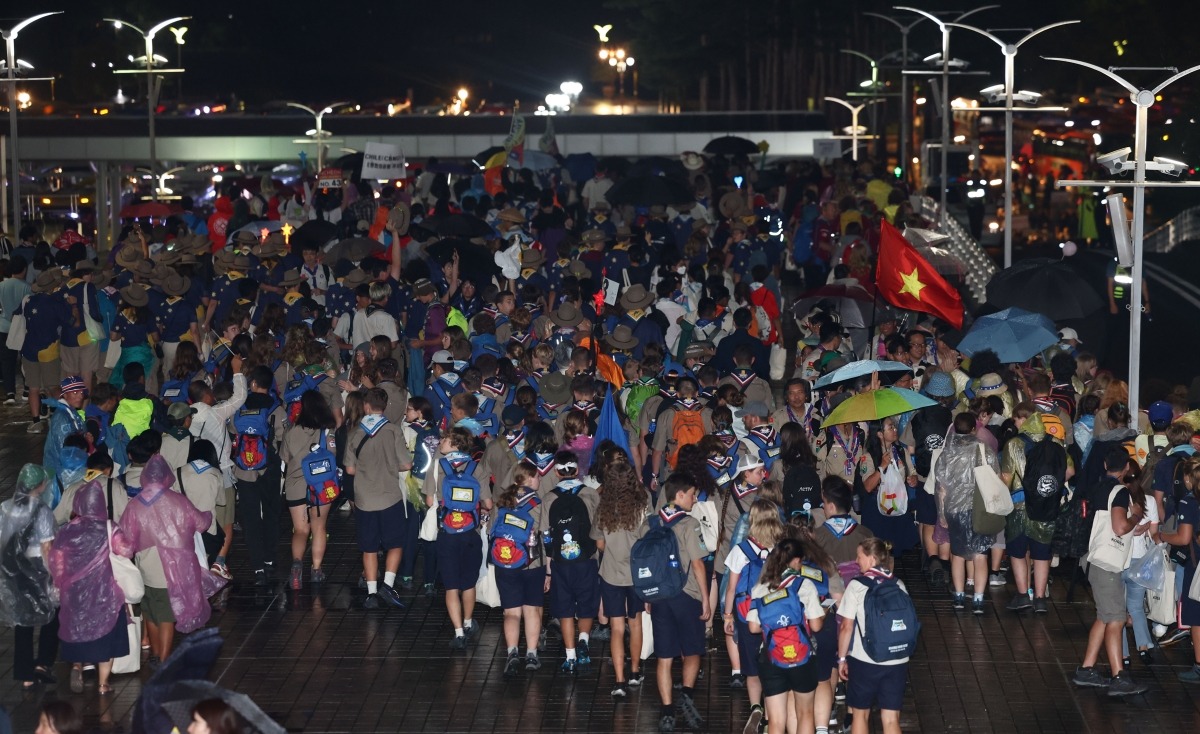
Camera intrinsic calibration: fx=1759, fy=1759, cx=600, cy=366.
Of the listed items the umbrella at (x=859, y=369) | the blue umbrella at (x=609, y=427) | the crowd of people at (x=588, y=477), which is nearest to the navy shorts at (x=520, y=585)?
the crowd of people at (x=588, y=477)

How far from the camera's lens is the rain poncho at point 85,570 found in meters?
10.9

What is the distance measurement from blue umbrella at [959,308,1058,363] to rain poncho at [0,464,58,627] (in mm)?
7484

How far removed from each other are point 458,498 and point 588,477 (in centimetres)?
90

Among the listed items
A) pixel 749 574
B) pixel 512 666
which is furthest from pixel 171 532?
pixel 749 574

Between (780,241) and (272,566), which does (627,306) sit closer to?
(272,566)

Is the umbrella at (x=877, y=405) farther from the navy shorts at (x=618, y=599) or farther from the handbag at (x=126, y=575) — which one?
the handbag at (x=126, y=575)

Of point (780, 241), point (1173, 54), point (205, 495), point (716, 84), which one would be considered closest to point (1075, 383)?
point (205, 495)

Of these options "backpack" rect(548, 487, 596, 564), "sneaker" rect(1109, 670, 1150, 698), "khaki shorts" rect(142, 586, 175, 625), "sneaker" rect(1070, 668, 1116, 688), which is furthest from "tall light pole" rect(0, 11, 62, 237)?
"sneaker" rect(1109, 670, 1150, 698)

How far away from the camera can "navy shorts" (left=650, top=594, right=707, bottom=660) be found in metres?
10.5

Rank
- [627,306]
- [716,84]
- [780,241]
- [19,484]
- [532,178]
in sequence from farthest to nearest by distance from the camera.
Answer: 1. [716,84]
2. [532,178]
3. [780,241]
4. [627,306]
5. [19,484]

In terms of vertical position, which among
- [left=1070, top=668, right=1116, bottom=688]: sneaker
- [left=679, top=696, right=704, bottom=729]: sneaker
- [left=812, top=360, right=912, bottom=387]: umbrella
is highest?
[left=812, top=360, right=912, bottom=387]: umbrella

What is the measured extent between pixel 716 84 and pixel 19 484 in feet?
271

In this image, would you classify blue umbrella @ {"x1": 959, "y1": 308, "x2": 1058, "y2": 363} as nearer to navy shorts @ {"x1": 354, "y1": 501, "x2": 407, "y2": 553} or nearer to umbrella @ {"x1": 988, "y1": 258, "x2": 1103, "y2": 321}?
umbrella @ {"x1": 988, "y1": 258, "x2": 1103, "y2": 321}

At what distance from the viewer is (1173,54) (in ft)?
145
